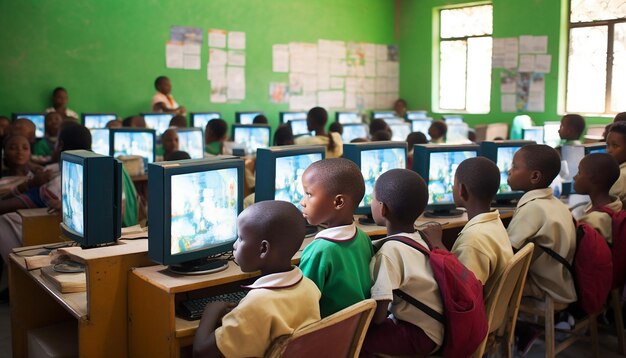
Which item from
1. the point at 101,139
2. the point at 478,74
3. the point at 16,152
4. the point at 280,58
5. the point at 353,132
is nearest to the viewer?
the point at 16,152

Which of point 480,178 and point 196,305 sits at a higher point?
point 480,178

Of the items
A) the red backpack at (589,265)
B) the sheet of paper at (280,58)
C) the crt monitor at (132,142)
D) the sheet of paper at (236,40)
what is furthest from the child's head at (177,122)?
the red backpack at (589,265)

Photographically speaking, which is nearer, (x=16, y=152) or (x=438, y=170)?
(x=438, y=170)

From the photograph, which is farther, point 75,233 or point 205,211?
point 75,233

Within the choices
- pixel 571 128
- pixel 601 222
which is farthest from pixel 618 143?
pixel 571 128

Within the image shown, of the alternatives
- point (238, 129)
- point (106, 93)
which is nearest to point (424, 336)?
point (238, 129)

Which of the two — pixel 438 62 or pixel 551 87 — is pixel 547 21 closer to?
pixel 551 87

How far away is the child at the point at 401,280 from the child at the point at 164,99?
19.4 ft

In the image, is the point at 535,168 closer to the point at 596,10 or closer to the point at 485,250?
the point at 485,250

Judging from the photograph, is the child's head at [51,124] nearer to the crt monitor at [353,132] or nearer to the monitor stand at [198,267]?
the crt monitor at [353,132]

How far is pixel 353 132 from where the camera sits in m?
7.38

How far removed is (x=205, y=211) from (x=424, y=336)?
85 centimetres

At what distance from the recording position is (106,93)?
7887 mm

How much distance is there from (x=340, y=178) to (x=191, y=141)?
144 inches
